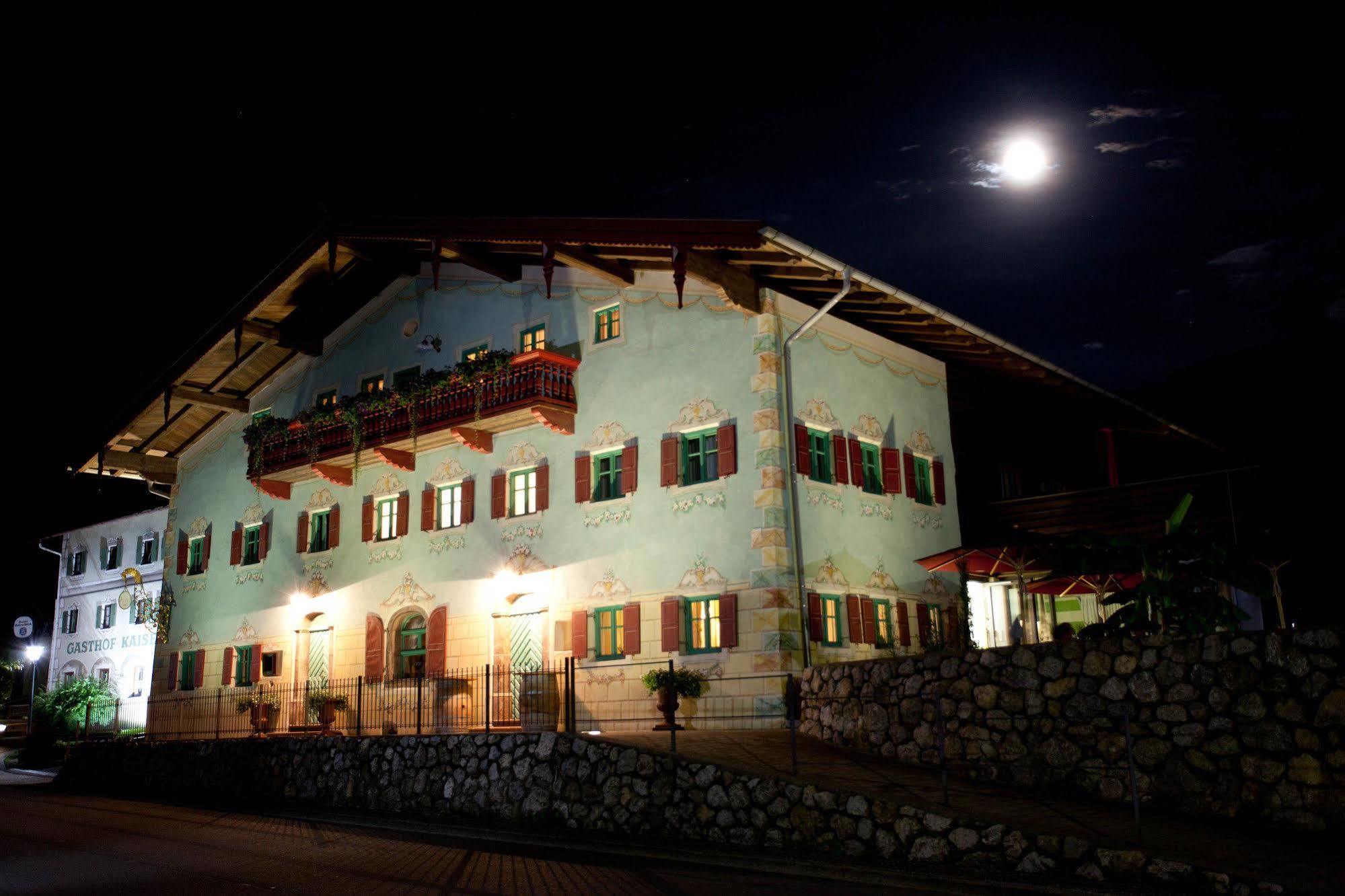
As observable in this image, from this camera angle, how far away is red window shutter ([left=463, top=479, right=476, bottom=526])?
22.4m

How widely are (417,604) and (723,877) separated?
45.5ft

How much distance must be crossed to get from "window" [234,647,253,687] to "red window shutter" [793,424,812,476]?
603 inches

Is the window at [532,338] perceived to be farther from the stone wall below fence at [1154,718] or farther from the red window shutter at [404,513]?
the stone wall below fence at [1154,718]

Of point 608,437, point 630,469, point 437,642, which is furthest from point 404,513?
point 630,469

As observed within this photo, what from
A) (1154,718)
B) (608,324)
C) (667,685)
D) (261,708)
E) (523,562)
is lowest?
(1154,718)

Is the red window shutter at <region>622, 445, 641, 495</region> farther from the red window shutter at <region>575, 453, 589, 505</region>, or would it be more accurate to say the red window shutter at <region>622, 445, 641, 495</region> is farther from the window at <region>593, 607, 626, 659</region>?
the window at <region>593, 607, 626, 659</region>

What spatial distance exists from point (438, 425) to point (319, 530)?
19.0 feet

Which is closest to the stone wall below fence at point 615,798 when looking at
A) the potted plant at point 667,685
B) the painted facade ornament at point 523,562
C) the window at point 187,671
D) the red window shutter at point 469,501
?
the potted plant at point 667,685

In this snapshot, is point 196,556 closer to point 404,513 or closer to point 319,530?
point 319,530

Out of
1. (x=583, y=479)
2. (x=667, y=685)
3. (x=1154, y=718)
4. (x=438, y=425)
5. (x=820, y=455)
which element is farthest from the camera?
(x=438, y=425)

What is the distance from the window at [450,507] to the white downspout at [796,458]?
773cm

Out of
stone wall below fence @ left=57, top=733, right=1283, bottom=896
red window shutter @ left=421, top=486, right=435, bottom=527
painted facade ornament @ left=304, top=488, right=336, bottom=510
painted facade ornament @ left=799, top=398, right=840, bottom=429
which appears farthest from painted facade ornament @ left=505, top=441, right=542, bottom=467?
stone wall below fence @ left=57, top=733, right=1283, bottom=896

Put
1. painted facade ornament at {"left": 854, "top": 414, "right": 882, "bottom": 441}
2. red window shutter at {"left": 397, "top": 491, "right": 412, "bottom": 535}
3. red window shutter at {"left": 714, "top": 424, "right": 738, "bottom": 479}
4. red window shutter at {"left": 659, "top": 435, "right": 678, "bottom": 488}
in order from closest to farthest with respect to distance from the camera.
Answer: red window shutter at {"left": 714, "top": 424, "right": 738, "bottom": 479}, red window shutter at {"left": 659, "top": 435, "right": 678, "bottom": 488}, painted facade ornament at {"left": 854, "top": 414, "right": 882, "bottom": 441}, red window shutter at {"left": 397, "top": 491, "right": 412, "bottom": 535}

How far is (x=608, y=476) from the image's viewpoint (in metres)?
20.4
